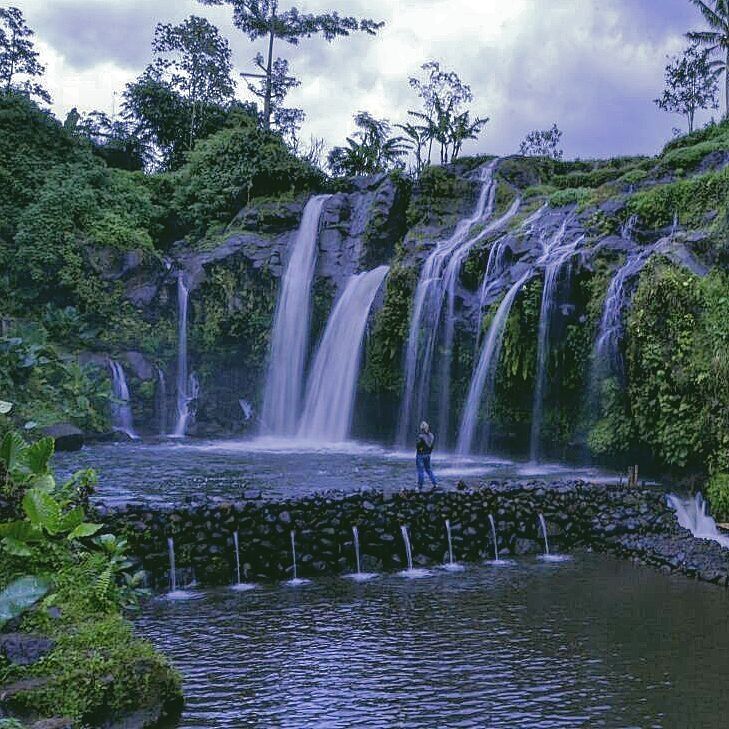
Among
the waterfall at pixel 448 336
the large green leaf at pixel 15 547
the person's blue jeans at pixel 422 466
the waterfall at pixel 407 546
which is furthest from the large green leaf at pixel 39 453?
the waterfall at pixel 448 336

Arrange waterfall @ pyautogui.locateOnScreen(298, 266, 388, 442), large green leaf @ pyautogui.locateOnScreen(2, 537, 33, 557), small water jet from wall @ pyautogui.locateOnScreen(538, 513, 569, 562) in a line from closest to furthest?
1. large green leaf @ pyautogui.locateOnScreen(2, 537, 33, 557)
2. small water jet from wall @ pyautogui.locateOnScreen(538, 513, 569, 562)
3. waterfall @ pyautogui.locateOnScreen(298, 266, 388, 442)

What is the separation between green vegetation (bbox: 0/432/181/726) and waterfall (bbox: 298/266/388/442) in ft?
53.8

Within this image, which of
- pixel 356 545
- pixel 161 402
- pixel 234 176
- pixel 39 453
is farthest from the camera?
pixel 234 176

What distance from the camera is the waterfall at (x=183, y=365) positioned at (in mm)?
27141

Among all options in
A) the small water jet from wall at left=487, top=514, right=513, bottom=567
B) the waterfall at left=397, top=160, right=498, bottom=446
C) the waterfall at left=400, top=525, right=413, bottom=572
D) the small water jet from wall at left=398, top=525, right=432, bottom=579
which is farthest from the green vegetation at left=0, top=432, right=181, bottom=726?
the waterfall at left=397, top=160, right=498, bottom=446

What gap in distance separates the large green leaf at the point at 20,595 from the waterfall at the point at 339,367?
1818 centimetres

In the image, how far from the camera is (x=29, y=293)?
27.2 m

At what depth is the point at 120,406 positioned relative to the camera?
25.3 metres

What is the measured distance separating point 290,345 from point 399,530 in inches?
623

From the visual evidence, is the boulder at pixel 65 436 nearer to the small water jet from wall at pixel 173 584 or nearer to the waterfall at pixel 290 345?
the waterfall at pixel 290 345

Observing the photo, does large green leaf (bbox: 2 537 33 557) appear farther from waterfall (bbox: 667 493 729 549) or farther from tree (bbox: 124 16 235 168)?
tree (bbox: 124 16 235 168)

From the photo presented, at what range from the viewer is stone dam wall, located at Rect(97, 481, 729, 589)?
11.0 meters

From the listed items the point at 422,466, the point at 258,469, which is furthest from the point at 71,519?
the point at 258,469

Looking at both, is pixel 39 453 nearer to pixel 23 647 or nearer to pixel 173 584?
pixel 23 647
